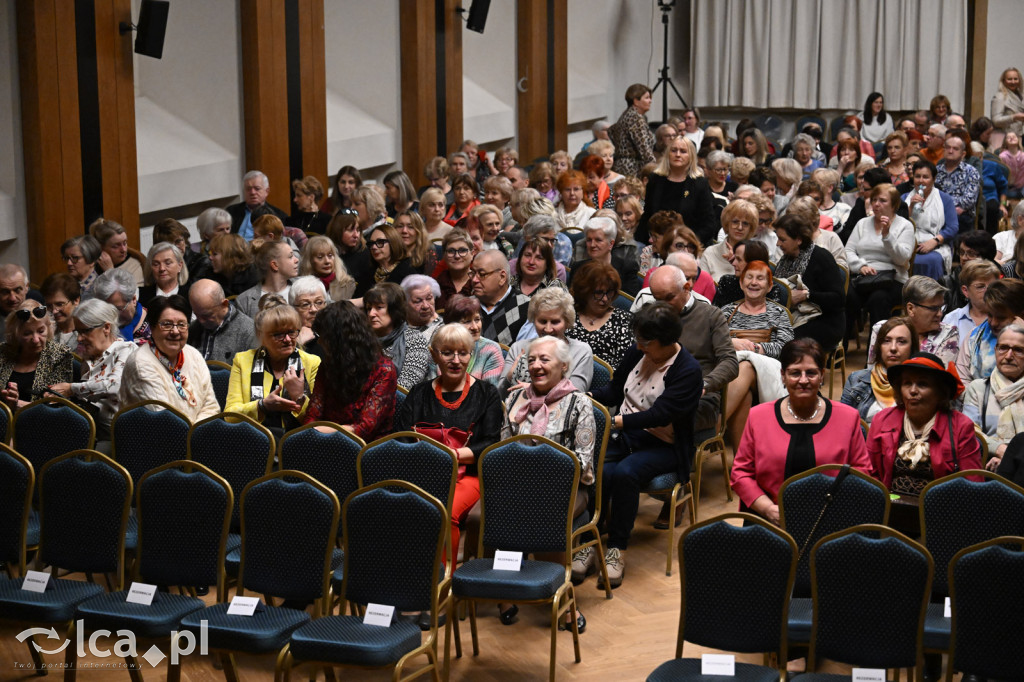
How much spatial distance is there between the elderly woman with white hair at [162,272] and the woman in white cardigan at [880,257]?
4159 mm

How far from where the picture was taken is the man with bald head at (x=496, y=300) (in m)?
6.11

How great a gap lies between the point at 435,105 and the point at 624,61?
534 cm

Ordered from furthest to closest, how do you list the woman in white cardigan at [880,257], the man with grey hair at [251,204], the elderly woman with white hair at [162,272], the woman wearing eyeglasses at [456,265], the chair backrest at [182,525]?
the man with grey hair at [251,204] < the woman in white cardigan at [880,257] < the elderly woman with white hair at [162,272] < the woman wearing eyeglasses at [456,265] < the chair backrest at [182,525]

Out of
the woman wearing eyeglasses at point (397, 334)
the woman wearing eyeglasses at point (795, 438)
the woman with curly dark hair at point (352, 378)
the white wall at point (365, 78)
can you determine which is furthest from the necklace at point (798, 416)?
the white wall at point (365, 78)

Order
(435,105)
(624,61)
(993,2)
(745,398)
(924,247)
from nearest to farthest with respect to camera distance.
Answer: (745,398)
(924,247)
(435,105)
(993,2)
(624,61)

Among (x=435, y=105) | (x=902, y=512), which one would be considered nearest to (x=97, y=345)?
(x=902, y=512)

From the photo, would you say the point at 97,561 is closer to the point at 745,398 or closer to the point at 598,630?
the point at 598,630

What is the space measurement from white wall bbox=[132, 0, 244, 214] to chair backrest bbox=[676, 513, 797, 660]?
717cm

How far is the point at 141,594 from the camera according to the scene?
4.04m

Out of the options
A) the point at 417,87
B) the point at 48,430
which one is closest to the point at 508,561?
the point at 48,430

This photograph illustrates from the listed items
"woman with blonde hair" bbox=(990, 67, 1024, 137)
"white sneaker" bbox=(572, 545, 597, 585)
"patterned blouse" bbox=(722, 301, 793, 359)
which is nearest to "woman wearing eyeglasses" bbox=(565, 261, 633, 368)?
"patterned blouse" bbox=(722, 301, 793, 359)

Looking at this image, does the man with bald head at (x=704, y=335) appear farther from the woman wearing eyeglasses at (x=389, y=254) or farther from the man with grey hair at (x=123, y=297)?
the man with grey hair at (x=123, y=297)

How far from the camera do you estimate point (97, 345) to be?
A: 5418 millimetres

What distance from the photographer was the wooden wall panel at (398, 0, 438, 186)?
1190 centimetres
